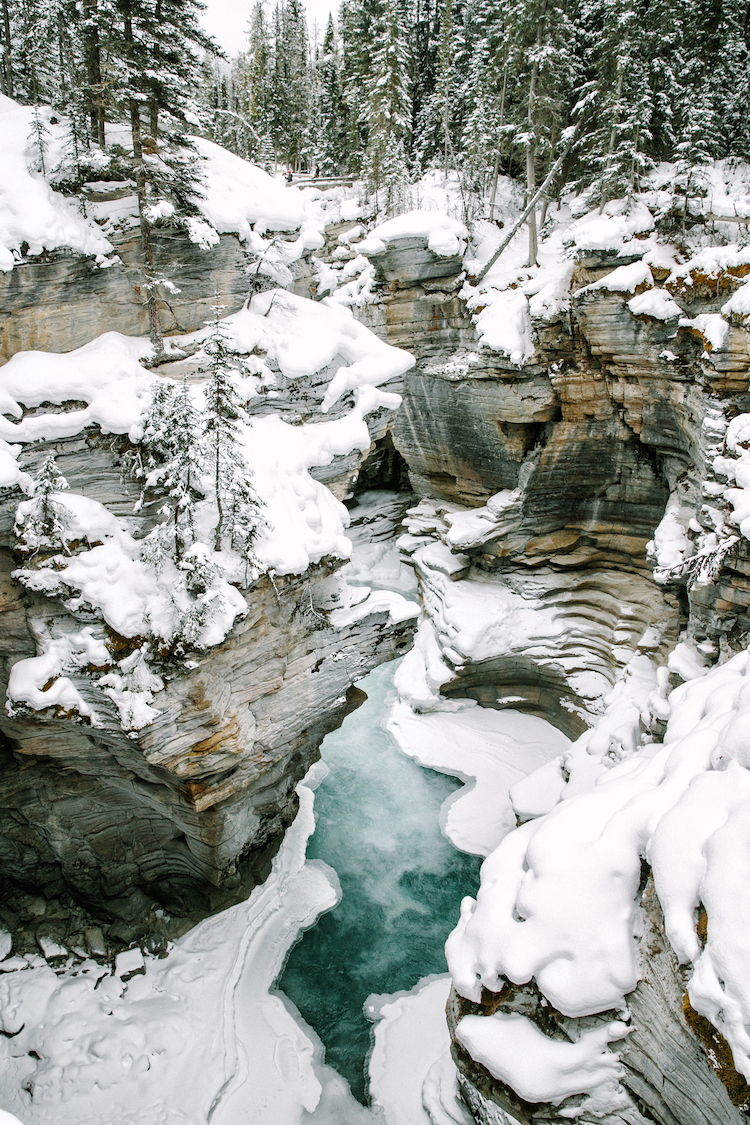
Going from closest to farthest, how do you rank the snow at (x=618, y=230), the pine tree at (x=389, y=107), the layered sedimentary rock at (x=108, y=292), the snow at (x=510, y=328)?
the layered sedimentary rock at (x=108, y=292) < the snow at (x=618, y=230) < the snow at (x=510, y=328) < the pine tree at (x=389, y=107)

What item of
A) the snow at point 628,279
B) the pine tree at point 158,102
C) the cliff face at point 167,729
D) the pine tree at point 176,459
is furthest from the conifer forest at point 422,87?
the pine tree at point 176,459

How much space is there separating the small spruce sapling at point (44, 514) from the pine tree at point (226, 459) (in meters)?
2.48

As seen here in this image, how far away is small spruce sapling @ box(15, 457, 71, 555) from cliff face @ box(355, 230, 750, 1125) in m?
10.8

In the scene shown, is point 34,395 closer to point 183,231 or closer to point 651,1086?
point 183,231

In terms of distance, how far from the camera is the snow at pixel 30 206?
31.8ft

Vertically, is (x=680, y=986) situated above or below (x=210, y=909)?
above

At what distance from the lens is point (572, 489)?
20828mm

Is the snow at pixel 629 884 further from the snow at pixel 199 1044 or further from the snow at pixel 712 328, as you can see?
the snow at pixel 712 328

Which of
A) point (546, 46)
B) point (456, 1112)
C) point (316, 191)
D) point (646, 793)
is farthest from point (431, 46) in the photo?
point (456, 1112)

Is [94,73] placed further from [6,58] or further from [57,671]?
[57,671]

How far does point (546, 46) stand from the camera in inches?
847

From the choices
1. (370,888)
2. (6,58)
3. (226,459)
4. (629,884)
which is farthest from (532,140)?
(370,888)

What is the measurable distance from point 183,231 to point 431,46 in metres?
37.0

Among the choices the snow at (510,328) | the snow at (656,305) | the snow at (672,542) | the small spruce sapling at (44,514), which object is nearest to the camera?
the small spruce sapling at (44,514)
